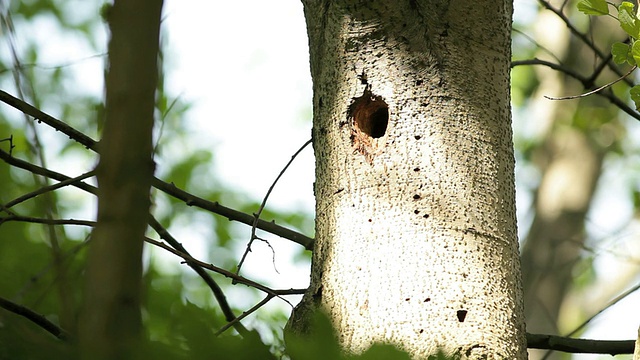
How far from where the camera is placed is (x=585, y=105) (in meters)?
5.02

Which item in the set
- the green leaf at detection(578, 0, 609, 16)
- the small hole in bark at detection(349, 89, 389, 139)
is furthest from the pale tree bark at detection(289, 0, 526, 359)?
the green leaf at detection(578, 0, 609, 16)

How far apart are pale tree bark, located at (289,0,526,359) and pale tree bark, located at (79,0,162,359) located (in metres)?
0.70

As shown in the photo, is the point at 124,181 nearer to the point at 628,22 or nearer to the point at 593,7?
the point at 628,22

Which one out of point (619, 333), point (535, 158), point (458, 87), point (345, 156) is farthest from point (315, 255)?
point (619, 333)

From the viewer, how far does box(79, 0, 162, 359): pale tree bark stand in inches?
26.5

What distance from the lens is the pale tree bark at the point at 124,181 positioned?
674 millimetres

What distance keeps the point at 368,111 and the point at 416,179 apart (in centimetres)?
22

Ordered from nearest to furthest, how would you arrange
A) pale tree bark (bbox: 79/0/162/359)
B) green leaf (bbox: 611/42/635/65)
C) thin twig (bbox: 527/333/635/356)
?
1. pale tree bark (bbox: 79/0/162/359)
2. green leaf (bbox: 611/42/635/65)
3. thin twig (bbox: 527/333/635/356)

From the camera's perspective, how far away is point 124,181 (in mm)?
705

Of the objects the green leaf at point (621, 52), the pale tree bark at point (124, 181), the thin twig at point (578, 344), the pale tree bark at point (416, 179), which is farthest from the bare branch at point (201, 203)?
the pale tree bark at point (124, 181)

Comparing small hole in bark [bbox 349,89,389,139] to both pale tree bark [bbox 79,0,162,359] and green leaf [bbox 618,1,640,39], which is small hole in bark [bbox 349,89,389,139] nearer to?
green leaf [bbox 618,1,640,39]

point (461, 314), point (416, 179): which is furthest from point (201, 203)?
point (461, 314)

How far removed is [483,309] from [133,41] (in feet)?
2.84

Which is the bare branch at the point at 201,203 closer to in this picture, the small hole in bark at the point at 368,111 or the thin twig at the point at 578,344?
the small hole in bark at the point at 368,111
